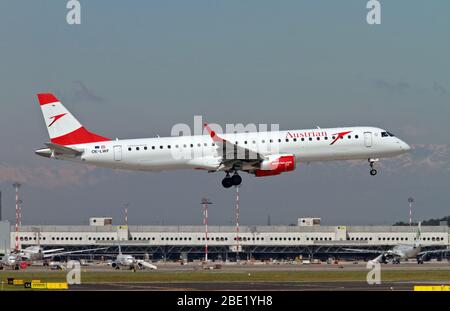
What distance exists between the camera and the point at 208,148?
367 feet

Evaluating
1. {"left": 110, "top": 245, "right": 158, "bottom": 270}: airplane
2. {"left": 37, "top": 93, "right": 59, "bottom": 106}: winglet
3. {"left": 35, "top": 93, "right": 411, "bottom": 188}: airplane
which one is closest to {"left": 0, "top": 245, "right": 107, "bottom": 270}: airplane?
{"left": 110, "top": 245, "right": 158, "bottom": 270}: airplane

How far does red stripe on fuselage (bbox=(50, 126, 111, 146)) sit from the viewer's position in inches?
4422

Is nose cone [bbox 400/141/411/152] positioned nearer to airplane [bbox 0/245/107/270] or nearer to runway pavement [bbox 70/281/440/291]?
runway pavement [bbox 70/281/440/291]

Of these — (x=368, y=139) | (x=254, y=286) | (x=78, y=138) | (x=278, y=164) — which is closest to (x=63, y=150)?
(x=78, y=138)

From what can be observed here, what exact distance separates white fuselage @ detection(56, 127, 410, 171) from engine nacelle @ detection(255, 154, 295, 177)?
2.15ft

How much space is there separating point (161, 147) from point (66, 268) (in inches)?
1447

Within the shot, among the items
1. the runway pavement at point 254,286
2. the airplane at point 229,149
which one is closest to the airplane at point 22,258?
the airplane at point 229,149

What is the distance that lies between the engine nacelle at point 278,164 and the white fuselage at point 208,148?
654 mm

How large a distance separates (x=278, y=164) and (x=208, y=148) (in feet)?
27.6

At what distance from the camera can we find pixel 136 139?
4390 inches

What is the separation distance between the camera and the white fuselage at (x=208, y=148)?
109938 mm

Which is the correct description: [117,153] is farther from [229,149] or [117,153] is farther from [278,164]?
[278,164]
